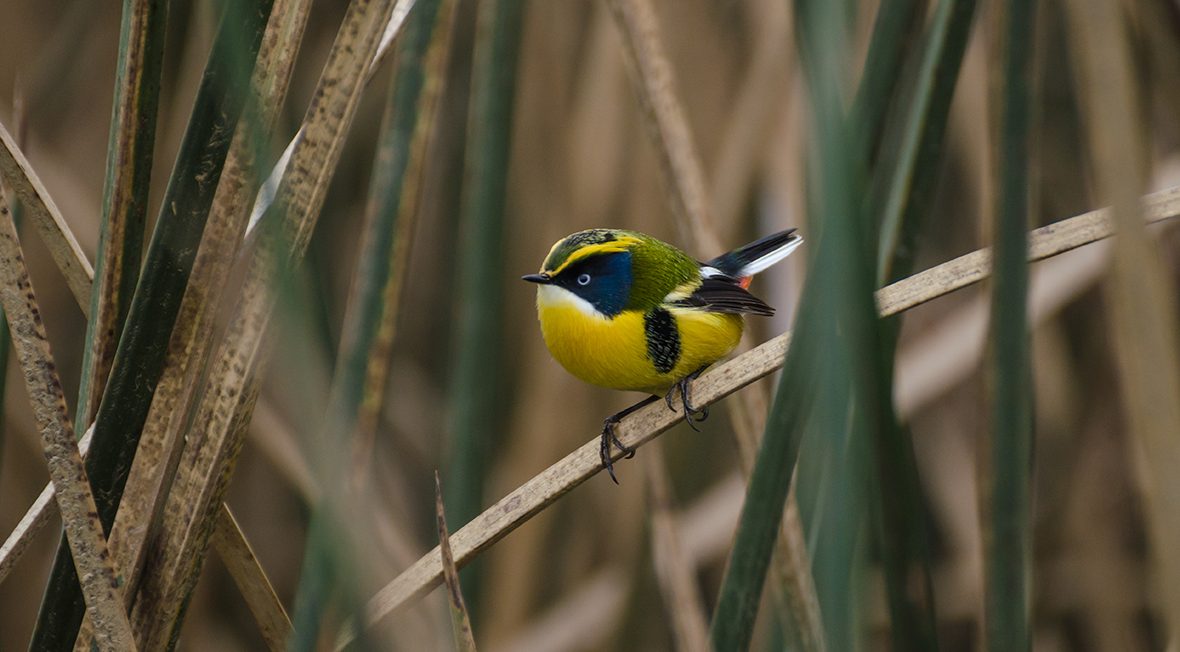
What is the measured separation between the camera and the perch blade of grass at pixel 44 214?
4.42 feet

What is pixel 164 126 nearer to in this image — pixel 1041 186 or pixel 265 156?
pixel 265 156

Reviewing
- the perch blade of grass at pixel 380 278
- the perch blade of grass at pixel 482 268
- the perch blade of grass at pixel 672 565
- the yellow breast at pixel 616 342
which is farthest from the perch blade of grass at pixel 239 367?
the perch blade of grass at pixel 672 565

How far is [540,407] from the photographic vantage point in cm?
273

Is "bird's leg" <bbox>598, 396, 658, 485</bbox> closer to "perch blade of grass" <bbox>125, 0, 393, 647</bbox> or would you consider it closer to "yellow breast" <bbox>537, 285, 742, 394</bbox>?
"yellow breast" <bbox>537, 285, 742, 394</bbox>

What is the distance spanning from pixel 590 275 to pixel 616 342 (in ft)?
0.54

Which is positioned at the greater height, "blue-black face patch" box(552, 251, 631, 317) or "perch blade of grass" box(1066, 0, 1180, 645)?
"blue-black face patch" box(552, 251, 631, 317)

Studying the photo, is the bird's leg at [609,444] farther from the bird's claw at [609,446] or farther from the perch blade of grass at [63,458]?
the perch blade of grass at [63,458]

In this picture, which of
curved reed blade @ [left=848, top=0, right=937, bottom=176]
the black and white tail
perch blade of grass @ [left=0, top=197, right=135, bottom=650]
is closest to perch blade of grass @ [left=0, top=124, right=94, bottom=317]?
perch blade of grass @ [left=0, top=197, right=135, bottom=650]

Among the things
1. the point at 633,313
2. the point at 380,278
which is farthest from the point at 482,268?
the point at 380,278

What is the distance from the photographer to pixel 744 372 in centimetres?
145

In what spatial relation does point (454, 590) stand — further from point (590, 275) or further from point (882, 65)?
point (590, 275)

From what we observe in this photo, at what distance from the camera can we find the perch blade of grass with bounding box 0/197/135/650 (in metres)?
1.14

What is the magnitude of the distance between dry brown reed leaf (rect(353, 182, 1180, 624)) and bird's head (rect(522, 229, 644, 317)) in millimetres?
529

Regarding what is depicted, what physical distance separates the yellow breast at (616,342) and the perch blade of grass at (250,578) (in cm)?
76
